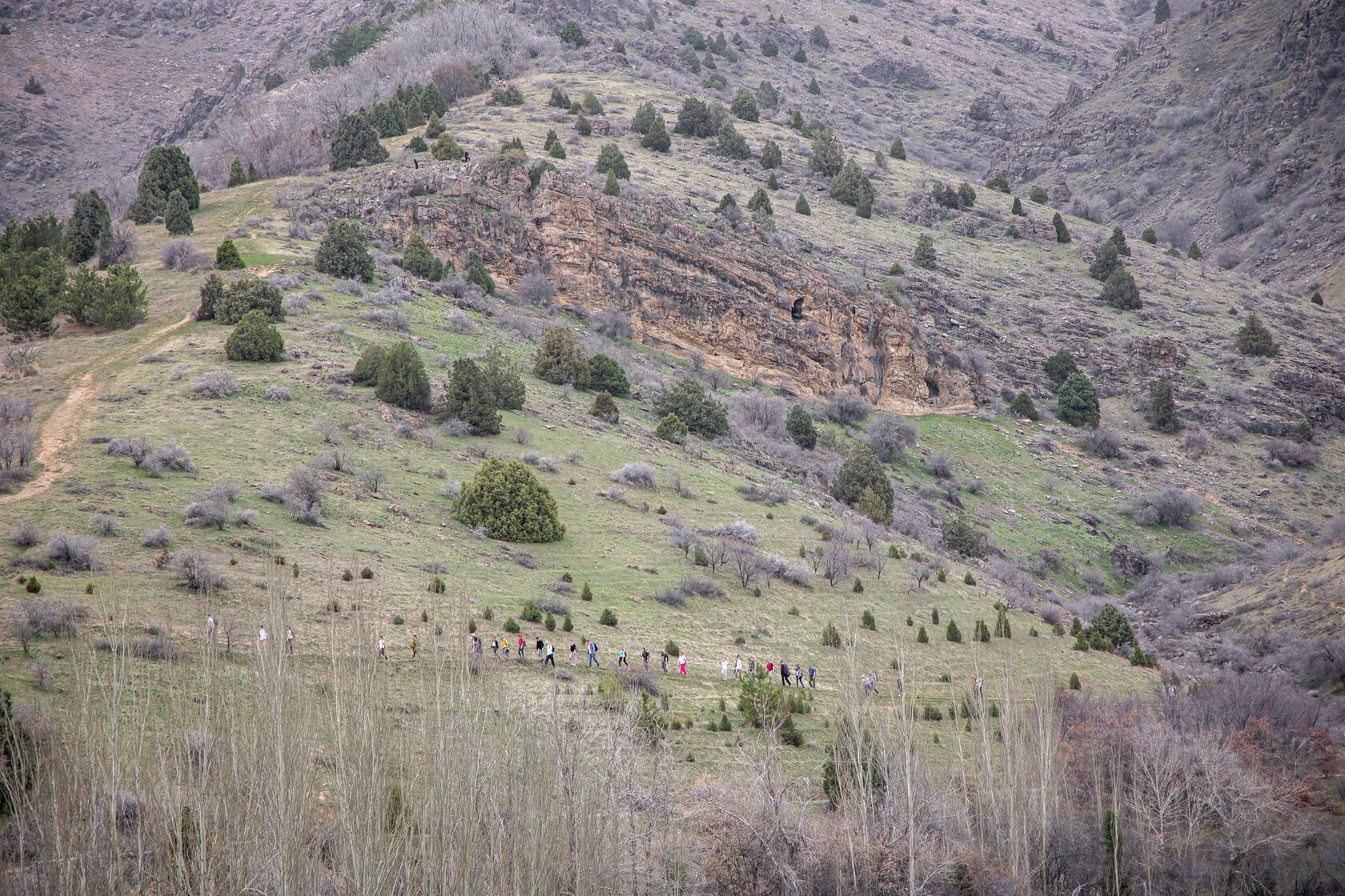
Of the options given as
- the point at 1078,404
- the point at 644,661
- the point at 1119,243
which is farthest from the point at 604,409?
the point at 1119,243

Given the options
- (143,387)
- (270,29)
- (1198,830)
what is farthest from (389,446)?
(270,29)

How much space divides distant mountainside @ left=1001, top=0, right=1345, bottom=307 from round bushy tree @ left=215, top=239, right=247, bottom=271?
70251mm

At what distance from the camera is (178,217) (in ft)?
149

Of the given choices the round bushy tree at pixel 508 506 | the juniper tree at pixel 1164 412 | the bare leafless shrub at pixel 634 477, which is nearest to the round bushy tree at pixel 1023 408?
the juniper tree at pixel 1164 412

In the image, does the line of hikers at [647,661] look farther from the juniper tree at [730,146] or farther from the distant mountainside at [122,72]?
the distant mountainside at [122,72]

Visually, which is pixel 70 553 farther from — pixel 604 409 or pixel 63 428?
pixel 604 409

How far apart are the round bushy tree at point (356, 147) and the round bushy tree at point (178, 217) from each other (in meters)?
12.6

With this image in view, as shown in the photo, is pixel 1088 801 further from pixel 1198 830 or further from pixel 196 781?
pixel 196 781

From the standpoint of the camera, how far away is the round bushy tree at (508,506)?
26.6 metres

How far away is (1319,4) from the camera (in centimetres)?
7981

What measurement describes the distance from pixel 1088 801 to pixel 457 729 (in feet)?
42.1

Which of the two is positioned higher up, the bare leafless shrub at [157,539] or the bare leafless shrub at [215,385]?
the bare leafless shrub at [215,385]

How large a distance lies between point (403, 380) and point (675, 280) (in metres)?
22.6

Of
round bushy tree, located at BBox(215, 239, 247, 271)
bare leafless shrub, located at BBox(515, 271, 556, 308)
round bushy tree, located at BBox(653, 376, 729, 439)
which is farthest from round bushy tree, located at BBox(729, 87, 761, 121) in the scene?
round bushy tree, located at BBox(215, 239, 247, 271)
